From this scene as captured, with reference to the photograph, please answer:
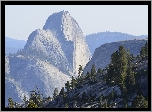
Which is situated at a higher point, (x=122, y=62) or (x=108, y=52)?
(x=108, y=52)

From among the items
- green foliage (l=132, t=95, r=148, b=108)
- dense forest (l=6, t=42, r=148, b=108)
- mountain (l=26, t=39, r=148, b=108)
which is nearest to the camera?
green foliage (l=132, t=95, r=148, b=108)

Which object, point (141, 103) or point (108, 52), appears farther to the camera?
point (108, 52)

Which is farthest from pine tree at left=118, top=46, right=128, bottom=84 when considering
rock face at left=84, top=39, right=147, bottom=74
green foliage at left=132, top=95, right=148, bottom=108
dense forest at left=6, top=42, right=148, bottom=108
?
rock face at left=84, top=39, right=147, bottom=74

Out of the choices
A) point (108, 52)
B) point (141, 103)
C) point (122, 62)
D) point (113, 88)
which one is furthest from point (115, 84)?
point (108, 52)

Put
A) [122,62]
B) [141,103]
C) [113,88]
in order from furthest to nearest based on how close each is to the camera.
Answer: [122,62]
[113,88]
[141,103]

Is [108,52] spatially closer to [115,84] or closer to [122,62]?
[122,62]

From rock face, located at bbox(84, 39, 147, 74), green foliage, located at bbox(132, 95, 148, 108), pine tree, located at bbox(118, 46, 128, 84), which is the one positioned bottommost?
green foliage, located at bbox(132, 95, 148, 108)

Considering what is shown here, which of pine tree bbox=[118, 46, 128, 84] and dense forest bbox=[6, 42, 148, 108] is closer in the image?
dense forest bbox=[6, 42, 148, 108]

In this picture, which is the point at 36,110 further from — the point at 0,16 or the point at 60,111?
the point at 0,16

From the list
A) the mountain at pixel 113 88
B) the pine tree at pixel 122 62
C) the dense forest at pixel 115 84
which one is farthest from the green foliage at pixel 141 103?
the pine tree at pixel 122 62

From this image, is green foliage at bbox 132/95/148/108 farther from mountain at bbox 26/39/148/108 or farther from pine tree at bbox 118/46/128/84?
pine tree at bbox 118/46/128/84

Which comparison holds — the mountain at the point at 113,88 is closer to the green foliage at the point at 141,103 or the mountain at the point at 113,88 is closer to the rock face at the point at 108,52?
the green foliage at the point at 141,103

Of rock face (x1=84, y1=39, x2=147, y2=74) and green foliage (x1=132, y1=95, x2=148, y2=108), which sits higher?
rock face (x1=84, y1=39, x2=147, y2=74)

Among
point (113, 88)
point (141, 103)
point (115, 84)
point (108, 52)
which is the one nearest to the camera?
point (141, 103)
